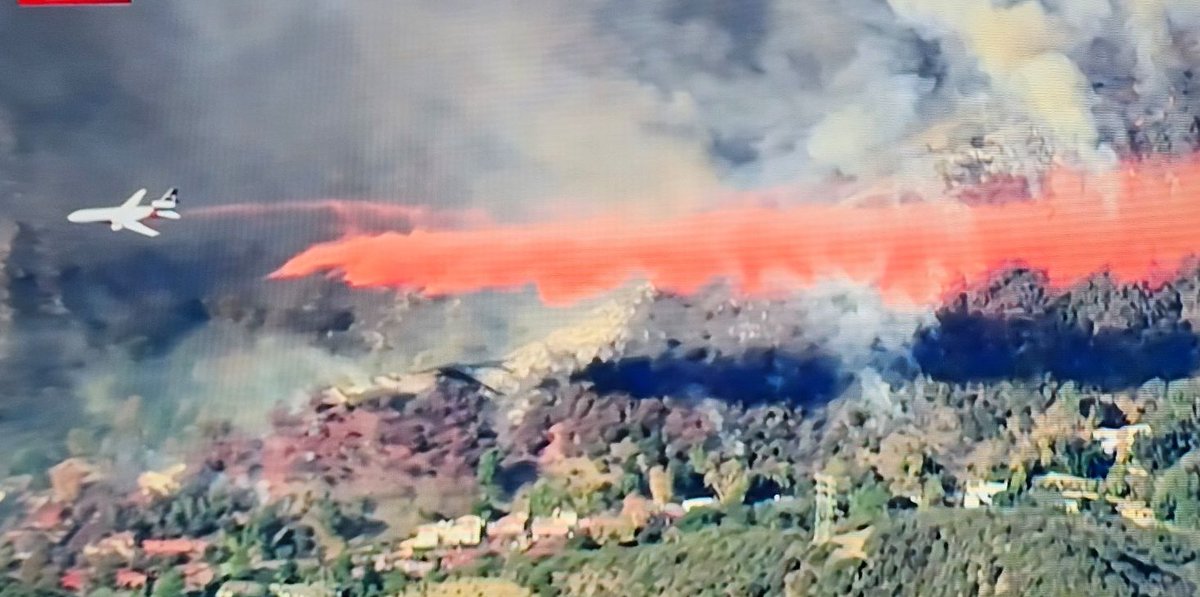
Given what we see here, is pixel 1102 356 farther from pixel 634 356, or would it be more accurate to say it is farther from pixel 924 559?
pixel 634 356

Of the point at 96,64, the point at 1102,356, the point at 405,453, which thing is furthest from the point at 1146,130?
the point at 96,64

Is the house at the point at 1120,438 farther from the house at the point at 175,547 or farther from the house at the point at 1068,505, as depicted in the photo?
the house at the point at 175,547

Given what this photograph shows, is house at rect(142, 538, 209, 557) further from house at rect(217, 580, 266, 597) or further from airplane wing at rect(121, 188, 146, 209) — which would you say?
airplane wing at rect(121, 188, 146, 209)

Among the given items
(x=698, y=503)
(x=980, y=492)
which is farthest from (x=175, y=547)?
(x=980, y=492)

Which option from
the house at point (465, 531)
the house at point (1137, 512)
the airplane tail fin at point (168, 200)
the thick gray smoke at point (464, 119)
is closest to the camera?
the house at point (1137, 512)

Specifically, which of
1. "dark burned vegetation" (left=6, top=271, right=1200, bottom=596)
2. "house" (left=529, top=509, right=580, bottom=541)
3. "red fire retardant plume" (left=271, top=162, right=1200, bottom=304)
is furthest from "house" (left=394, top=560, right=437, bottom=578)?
"red fire retardant plume" (left=271, top=162, right=1200, bottom=304)

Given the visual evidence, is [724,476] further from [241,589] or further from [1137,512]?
[241,589]

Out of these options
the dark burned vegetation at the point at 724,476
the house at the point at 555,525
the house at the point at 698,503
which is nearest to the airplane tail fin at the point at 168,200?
the dark burned vegetation at the point at 724,476
